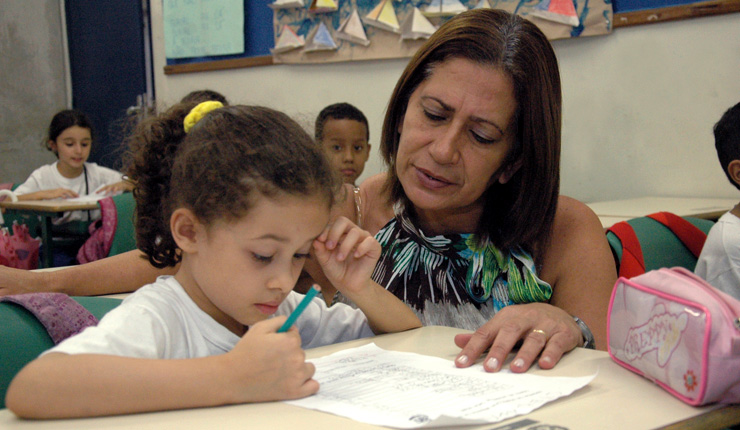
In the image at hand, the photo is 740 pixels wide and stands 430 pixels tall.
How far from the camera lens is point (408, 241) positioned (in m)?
1.51

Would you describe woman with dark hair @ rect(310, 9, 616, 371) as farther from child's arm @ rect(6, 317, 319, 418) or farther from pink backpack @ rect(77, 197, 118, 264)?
pink backpack @ rect(77, 197, 118, 264)

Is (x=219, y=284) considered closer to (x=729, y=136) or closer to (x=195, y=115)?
(x=195, y=115)

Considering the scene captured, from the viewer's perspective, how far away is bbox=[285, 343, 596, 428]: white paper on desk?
0.72m

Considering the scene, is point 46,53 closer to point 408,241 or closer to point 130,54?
point 130,54

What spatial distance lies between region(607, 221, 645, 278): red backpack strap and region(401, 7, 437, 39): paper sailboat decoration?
7.70 ft

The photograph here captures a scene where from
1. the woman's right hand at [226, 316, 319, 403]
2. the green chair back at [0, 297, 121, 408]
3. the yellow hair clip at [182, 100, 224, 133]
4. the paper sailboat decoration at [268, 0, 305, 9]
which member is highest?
the paper sailboat decoration at [268, 0, 305, 9]

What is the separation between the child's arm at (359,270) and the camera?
3.57 feet

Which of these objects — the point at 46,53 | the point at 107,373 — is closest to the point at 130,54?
the point at 46,53

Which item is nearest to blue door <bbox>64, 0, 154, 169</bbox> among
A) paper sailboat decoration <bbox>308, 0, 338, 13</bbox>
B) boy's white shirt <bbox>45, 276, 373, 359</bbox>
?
paper sailboat decoration <bbox>308, 0, 338, 13</bbox>

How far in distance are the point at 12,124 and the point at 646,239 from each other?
19.1 feet

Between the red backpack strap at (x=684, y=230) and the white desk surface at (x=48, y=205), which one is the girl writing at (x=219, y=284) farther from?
the white desk surface at (x=48, y=205)

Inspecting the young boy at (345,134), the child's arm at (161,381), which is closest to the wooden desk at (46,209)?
the young boy at (345,134)

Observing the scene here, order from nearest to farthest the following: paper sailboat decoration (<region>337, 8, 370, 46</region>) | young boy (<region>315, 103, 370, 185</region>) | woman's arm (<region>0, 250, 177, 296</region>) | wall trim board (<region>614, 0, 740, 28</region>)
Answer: woman's arm (<region>0, 250, 177, 296</region>) → wall trim board (<region>614, 0, 740, 28</region>) → young boy (<region>315, 103, 370, 185</region>) → paper sailboat decoration (<region>337, 8, 370, 46</region>)

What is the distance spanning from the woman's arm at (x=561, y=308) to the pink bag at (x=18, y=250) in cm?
202
